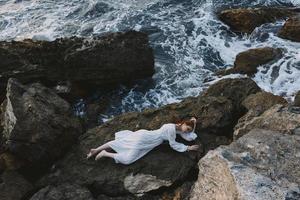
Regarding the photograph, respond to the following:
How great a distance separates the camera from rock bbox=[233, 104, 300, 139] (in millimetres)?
8508

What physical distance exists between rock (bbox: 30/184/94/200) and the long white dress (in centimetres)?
102

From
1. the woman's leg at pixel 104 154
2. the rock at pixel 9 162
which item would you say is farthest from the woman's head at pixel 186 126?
the rock at pixel 9 162

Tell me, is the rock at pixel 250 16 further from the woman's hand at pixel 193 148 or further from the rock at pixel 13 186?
the rock at pixel 13 186

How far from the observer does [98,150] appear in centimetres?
978

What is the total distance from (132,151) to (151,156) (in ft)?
1.34

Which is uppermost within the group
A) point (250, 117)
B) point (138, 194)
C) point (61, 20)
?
point (250, 117)

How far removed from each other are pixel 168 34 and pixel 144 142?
33.2ft

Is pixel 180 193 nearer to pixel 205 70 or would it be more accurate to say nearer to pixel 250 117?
pixel 250 117

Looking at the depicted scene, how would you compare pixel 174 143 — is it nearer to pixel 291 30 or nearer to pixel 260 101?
pixel 260 101

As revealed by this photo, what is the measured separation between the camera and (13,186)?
928 cm

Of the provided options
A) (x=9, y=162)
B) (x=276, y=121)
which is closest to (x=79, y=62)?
(x=9, y=162)

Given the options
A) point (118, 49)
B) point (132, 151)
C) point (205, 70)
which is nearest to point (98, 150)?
point (132, 151)

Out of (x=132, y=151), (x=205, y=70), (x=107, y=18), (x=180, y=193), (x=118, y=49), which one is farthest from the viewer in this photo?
(x=107, y=18)

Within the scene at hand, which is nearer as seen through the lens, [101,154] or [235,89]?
[101,154]
